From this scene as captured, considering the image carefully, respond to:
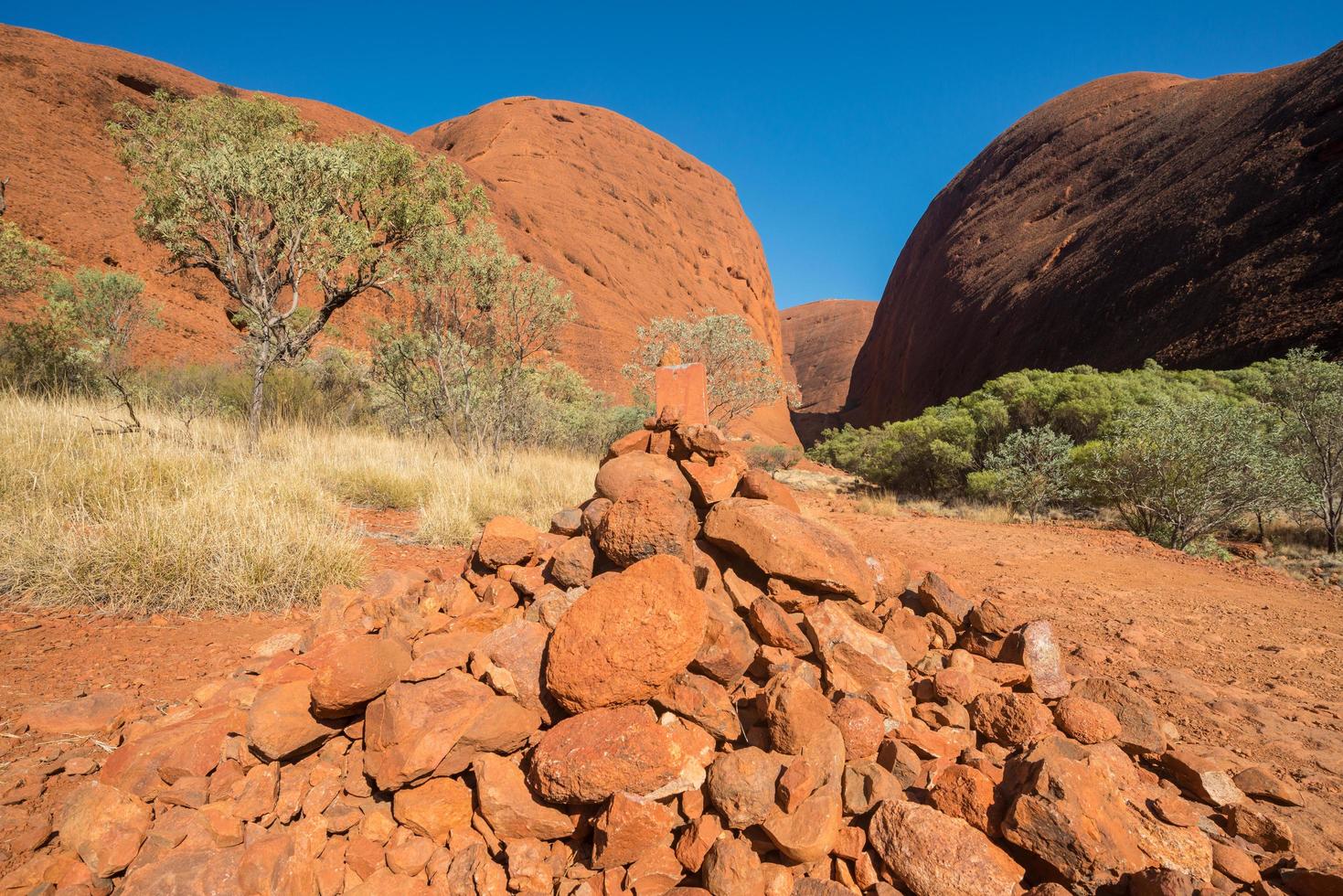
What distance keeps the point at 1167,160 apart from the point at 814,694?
4118 cm

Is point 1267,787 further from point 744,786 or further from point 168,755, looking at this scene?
point 168,755

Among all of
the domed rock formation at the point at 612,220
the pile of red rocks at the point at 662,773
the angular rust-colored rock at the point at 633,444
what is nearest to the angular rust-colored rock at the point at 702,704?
the pile of red rocks at the point at 662,773

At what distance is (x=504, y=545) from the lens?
273 centimetres

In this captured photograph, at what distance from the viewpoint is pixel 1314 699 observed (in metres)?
2.56

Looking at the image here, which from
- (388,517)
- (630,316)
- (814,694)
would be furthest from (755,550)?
(630,316)

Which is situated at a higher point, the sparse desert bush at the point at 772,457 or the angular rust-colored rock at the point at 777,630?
the angular rust-colored rock at the point at 777,630

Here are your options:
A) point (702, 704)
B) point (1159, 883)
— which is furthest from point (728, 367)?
point (1159, 883)

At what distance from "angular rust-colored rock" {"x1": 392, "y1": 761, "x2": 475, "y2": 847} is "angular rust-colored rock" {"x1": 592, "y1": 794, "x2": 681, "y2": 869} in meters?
0.44

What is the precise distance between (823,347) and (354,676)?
81581mm

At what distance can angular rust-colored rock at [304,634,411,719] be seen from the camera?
184cm

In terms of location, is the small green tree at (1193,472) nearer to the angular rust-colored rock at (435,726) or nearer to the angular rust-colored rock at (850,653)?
the angular rust-colored rock at (850,653)

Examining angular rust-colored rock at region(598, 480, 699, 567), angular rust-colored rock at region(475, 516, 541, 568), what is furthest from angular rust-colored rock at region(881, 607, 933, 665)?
angular rust-colored rock at region(475, 516, 541, 568)

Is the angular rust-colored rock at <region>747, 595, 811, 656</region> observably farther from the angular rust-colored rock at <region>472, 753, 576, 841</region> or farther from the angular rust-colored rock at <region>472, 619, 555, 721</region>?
the angular rust-colored rock at <region>472, 753, 576, 841</region>

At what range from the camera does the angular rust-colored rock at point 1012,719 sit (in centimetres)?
186
